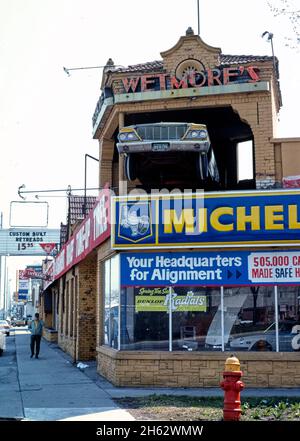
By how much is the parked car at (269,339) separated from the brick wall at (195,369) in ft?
0.77

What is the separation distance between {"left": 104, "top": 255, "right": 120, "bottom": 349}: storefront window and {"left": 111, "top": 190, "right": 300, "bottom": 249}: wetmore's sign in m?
1.01

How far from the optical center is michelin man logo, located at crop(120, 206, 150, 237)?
13617 mm

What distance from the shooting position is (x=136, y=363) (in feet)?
43.9

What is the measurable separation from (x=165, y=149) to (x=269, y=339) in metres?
4.89

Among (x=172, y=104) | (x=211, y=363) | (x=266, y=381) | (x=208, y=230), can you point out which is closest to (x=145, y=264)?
(x=208, y=230)

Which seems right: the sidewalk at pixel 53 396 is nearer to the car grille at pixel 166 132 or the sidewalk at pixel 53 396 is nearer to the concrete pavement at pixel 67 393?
the concrete pavement at pixel 67 393

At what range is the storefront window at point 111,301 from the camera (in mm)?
14148

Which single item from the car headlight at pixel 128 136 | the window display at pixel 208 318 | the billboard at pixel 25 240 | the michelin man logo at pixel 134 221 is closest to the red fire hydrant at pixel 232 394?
the window display at pixel 208 318

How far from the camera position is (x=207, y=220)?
13383 mm

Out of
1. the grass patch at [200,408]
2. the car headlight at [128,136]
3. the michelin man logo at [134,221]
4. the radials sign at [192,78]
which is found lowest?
the grass patch at [200,408]

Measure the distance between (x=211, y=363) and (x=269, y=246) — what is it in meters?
2.77

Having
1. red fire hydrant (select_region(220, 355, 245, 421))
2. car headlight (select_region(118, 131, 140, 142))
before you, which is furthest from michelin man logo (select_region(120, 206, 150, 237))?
red fire hydrant (select_region(220, 355, 245, 421))
